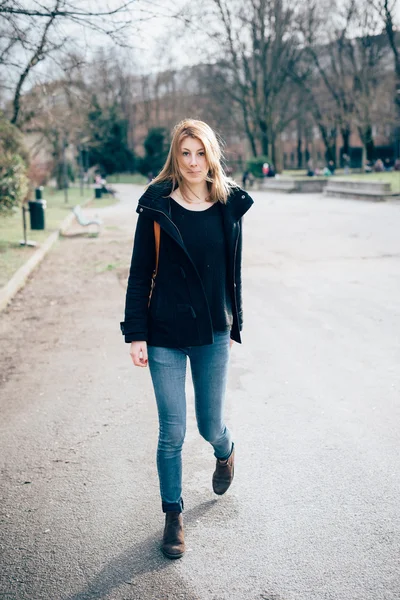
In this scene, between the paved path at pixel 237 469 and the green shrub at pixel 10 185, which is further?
the green shrub at pixel 10 185

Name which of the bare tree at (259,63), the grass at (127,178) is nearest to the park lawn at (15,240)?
the bare tree at (259,63)

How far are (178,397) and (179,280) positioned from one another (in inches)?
22.0

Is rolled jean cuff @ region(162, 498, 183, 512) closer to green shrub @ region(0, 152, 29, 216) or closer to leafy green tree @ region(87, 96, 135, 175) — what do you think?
green shrub @ region(0, 152, 29, 216)

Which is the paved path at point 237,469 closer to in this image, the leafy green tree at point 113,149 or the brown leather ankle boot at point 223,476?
the brown leather ankle boot at point 223,476

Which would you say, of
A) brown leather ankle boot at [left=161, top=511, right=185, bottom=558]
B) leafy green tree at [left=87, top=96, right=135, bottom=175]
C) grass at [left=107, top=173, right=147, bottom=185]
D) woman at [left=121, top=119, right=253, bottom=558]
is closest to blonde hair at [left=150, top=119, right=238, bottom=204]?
woman at [left=121, top=119, right=253, bottom=558]

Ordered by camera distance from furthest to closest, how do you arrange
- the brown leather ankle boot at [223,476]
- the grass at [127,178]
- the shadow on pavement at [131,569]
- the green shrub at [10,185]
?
the grass at [127,178]
the green shrub at [10,185]
the brown leather ankle boot at [223,476]
the shadow on pavement at [131,569]

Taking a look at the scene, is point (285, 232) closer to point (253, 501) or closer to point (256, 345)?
point (256, 345)

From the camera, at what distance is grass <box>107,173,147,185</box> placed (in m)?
69.2

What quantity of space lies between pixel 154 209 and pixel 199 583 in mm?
1687

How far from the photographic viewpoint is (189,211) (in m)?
3.08

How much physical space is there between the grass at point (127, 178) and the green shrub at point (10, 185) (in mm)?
46540

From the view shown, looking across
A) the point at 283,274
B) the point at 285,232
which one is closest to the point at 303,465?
the point at 283,274

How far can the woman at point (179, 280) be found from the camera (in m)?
3.03

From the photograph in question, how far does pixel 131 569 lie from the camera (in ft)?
9.70
